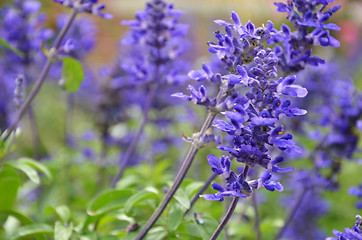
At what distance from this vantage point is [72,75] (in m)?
2.03

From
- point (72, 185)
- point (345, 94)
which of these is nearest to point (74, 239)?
point (72, 185)

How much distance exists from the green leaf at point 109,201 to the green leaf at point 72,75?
52 cm

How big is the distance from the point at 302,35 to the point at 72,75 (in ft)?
3.37

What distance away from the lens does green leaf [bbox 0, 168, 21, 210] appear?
6.18ft

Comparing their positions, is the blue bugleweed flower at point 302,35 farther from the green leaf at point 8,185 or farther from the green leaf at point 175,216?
the green leaf at point 8,185

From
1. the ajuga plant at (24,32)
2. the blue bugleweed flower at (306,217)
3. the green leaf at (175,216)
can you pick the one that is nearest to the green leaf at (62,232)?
the green leaf at (175,216)

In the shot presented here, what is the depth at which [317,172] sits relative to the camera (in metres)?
2.62

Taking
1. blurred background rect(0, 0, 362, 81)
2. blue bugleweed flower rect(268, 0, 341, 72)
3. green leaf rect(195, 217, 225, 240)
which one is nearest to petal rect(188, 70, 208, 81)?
blue bugleweed flower rect(268, 0, 341, 72)

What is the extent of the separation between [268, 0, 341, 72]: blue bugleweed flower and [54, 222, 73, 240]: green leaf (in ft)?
3.51

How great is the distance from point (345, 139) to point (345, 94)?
252 millimetres

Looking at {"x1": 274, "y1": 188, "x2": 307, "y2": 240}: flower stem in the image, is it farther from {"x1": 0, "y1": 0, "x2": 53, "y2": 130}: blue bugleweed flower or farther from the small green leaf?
{"x1": 0, "y1": 0, "x2": 53, "y2": 130}: blue bugleweed flower

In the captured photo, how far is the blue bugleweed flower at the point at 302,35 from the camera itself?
64.3 inches

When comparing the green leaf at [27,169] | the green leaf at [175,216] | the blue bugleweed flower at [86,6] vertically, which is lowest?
the green leaf at [27,169]

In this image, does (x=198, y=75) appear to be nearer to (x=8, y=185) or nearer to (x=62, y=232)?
(x=62, y=232)
